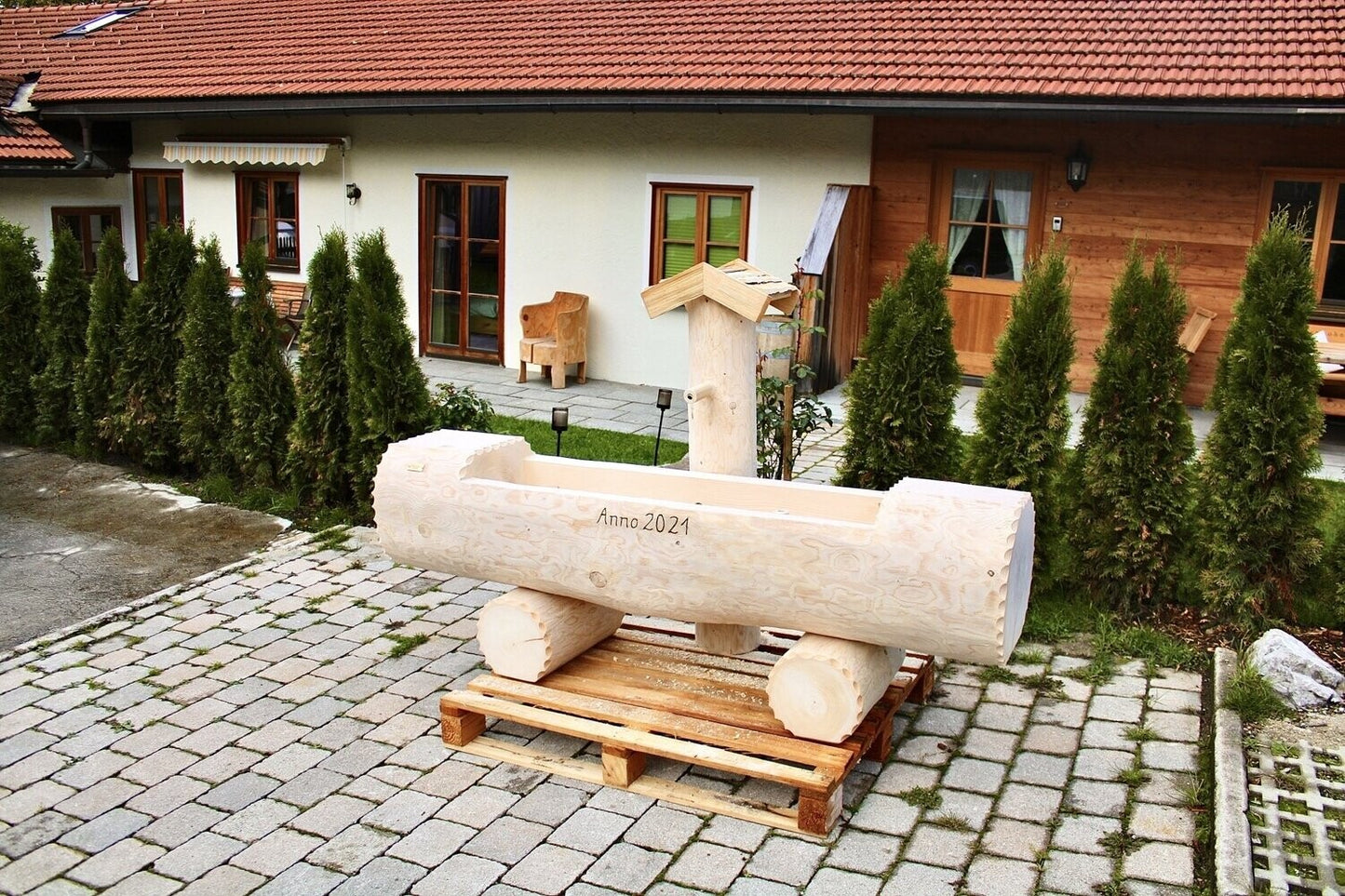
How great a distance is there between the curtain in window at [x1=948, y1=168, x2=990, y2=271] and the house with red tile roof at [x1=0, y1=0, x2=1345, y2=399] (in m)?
0.02

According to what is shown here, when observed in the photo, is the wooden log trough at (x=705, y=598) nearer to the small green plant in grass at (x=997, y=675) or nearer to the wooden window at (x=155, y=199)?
the small green plant in grass at (x=997, y=675)

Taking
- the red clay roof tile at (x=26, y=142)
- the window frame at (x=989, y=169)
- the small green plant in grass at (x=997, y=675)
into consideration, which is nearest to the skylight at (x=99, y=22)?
the red clay roof tile at (x=26, y=142)

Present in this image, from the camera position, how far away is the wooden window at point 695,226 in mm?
12164

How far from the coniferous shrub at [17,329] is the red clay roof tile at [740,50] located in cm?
434

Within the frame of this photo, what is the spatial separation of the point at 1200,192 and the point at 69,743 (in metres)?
9.65

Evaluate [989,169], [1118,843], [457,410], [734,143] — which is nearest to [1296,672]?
[1118,843]

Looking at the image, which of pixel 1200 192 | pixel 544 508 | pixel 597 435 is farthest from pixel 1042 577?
pixel 1200 192

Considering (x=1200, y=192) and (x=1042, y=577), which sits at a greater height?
(x=1200, y=192)

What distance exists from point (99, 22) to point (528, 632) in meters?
17.1

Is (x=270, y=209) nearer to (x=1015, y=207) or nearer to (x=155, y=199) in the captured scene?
Result: (x=155, y=199)

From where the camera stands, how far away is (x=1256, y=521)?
232 inches

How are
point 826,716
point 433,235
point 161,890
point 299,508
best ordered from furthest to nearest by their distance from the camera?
point 433,235
point 299,508
point 826,716
point 161,890

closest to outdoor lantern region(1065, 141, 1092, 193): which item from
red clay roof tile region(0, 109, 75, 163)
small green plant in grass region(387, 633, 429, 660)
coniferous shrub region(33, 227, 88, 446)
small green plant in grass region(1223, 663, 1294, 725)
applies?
small green plant in grass region(1223, 663, 1294, 725)

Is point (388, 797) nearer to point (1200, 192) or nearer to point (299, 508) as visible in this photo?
point (299, 508)
